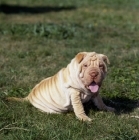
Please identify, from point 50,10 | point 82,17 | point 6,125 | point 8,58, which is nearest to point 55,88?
point 6,125

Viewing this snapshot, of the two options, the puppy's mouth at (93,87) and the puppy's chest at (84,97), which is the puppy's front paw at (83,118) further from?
the puppy's mouth at (93,87)

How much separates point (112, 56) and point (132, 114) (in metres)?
3.96

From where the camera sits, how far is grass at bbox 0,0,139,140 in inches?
213

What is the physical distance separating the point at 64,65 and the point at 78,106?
3475 millimetres

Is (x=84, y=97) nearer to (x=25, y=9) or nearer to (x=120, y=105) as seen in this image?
(x=120, y=105)

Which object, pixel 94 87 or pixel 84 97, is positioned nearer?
pixel 94 87

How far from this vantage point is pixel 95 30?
14070 mm

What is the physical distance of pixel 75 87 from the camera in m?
5.79

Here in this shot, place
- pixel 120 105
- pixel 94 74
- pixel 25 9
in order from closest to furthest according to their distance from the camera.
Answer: pixel 94 74, pixel 120 105, pixel 25 9

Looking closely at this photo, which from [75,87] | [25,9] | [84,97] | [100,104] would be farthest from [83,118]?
[25,9]

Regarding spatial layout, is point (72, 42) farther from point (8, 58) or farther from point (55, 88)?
point (55, 88)

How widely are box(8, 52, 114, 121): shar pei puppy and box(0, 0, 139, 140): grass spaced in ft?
0.41

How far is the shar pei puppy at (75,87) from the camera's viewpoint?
560 cm

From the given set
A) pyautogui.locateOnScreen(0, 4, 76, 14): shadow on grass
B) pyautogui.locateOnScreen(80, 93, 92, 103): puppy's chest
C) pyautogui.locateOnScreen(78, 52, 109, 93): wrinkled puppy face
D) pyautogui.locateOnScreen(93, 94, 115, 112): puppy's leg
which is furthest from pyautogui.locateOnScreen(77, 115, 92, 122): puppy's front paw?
pyautogui.locateOnScreen(0, 4, 76, 14): shadow on grass
